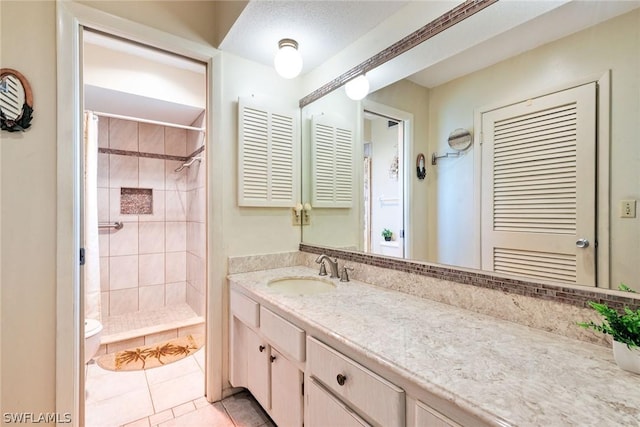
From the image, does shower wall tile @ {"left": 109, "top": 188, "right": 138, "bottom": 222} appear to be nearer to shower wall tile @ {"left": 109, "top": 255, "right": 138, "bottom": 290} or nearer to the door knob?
shower wall tile @ {"left": 109, "top": 255, "right": 138, "bottom": 290}

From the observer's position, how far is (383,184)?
166 centimetres

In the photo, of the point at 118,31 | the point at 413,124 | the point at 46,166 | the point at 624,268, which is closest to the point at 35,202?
the point at 46,166

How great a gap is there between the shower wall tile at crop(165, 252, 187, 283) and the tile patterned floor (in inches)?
50.1

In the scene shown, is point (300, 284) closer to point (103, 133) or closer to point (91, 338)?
point (91, 338)

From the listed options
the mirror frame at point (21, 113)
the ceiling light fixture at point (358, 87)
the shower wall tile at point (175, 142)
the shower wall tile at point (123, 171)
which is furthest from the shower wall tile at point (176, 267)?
the ceiling light fixture at point (358, 87)

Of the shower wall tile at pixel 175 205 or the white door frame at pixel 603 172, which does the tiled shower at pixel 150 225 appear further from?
the white door frame at pixel 603 172

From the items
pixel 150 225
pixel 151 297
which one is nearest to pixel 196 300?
pixel 151 297

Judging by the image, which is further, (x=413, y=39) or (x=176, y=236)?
(x=176, y=236)

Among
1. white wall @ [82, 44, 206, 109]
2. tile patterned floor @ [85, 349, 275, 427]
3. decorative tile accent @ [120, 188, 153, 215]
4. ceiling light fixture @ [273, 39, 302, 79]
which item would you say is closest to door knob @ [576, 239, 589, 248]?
ceiling light fixture @ [273, 39, 302, 79]

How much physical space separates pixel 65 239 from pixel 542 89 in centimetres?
209

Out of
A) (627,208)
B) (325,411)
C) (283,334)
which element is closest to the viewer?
(627,208)

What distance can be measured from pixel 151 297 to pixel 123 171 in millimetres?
1419

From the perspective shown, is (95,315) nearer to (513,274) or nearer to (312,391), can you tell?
(312,391)

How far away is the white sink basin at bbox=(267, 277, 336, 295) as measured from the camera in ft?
5.58
